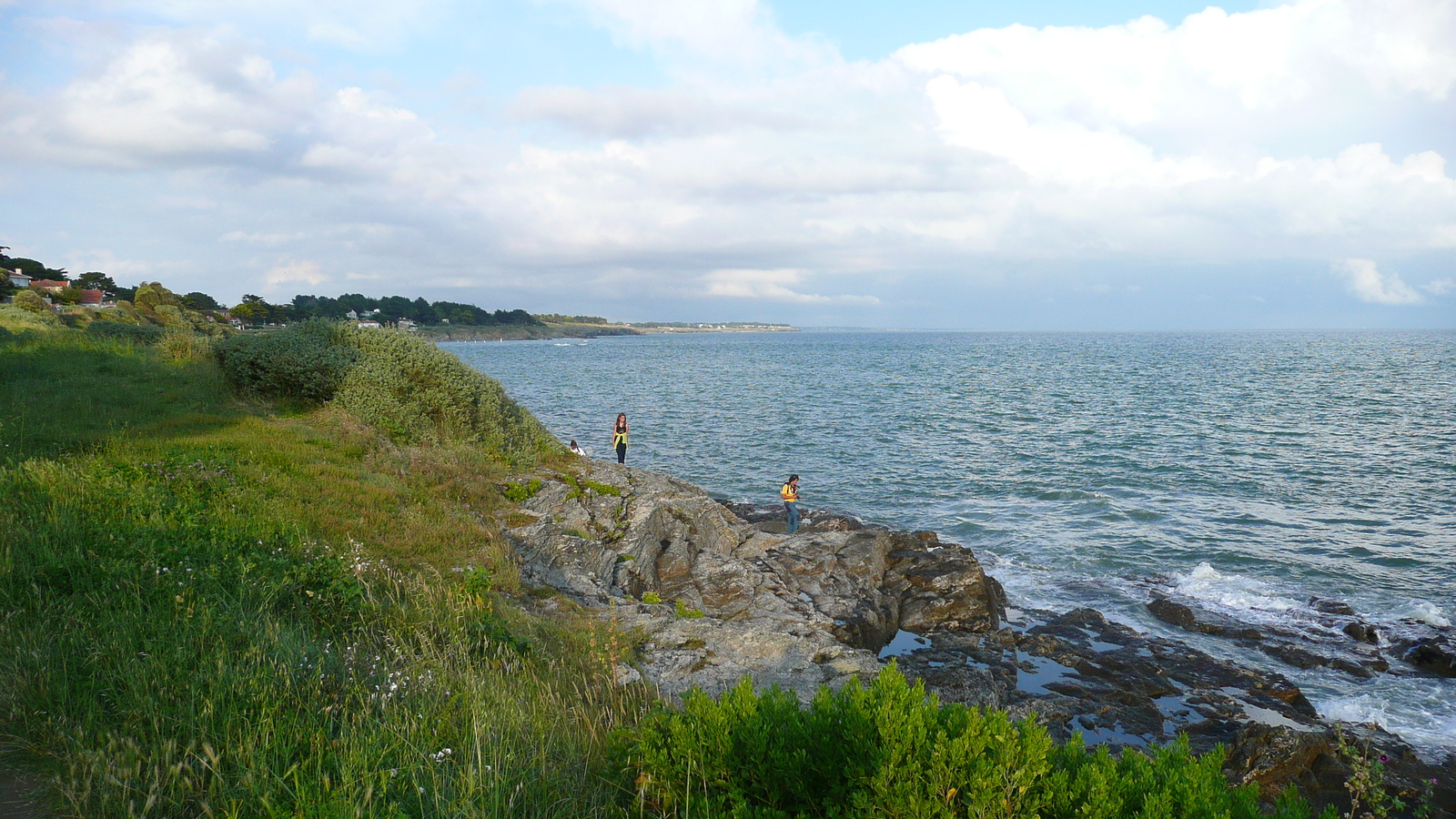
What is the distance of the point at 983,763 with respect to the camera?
376 centimetres

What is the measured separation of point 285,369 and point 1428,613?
25.6 m

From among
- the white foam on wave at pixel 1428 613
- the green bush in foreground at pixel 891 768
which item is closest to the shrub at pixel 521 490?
the green bush in foreground at pixel 891 768

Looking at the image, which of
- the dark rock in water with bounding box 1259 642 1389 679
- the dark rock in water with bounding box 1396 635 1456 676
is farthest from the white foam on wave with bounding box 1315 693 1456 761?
the dark rock in water with bounding box 1396 635 1456 676

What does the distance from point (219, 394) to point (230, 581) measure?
11369 mm

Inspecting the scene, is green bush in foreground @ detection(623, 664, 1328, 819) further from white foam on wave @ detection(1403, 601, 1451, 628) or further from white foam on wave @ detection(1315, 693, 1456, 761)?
white foam on wave @ detection(1403, 601, 1451, 628)

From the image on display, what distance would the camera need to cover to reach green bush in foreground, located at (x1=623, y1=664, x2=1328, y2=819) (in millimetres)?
3773

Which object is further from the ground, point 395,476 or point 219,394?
point 219,394

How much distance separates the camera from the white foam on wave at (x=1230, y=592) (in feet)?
52.9

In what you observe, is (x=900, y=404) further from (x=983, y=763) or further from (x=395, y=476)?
(x=983, y=763)

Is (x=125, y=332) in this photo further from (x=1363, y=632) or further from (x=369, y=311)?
(x=369, y=311)

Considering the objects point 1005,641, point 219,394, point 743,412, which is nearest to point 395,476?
point 219,394

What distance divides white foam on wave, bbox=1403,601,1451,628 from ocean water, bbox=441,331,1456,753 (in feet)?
0.18

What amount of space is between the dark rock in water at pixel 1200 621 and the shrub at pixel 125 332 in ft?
92.5

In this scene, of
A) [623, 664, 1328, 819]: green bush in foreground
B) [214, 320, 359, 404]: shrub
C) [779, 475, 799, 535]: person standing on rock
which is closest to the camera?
[623, 664, 1328, 819]: green bush in foreground
